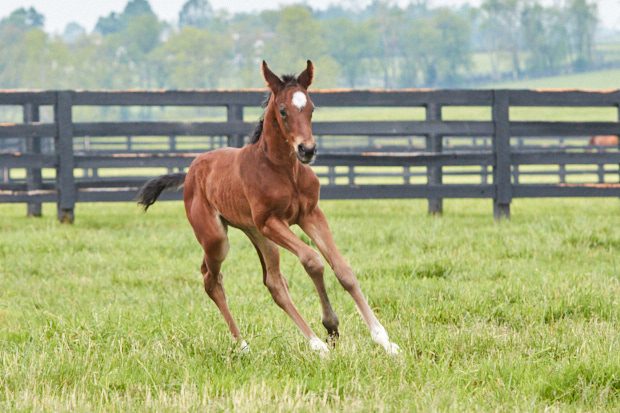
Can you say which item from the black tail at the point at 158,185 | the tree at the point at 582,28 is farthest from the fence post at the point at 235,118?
the tree at the point at 582,28

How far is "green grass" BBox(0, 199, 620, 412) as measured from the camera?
3.94m

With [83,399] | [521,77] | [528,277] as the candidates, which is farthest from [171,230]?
[521,77]

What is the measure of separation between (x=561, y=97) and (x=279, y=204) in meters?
8.21

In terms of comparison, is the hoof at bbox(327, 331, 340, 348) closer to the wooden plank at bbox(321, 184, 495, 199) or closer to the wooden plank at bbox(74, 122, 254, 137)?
the wooden plank at bbox(321, 184, 495, 199)

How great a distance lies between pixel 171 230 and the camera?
10.7 meters

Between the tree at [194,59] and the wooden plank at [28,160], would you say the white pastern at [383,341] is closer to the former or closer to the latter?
the wooden plank at [28,160]

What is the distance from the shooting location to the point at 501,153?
12.0 metres

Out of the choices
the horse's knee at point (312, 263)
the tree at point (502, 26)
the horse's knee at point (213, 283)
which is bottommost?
the horse's knee at point (213, 283)

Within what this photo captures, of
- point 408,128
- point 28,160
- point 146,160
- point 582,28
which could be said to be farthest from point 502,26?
point 28,160

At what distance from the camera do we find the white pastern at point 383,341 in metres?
4.55

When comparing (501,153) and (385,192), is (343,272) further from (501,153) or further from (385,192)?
(501,153)

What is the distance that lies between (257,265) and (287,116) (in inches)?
144

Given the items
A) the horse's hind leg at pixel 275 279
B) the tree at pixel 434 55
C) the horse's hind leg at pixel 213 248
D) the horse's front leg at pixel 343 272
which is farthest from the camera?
the tree at pixel 434 55

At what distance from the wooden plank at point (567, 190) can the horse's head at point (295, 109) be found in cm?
751
